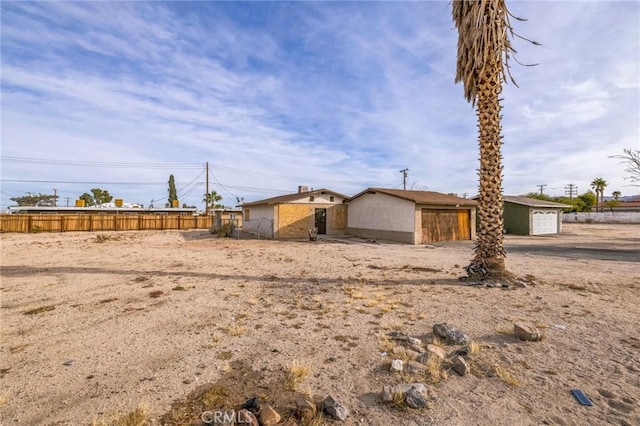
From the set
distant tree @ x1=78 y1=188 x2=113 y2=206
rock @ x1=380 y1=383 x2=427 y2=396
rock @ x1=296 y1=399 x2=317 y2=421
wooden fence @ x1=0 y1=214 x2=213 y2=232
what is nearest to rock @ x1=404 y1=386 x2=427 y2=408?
rock @ x1=380 y1=383 x2=427 y2=396

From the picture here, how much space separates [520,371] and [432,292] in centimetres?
381

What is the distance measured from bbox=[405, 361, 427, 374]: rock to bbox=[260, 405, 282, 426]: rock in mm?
1769

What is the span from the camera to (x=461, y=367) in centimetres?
381

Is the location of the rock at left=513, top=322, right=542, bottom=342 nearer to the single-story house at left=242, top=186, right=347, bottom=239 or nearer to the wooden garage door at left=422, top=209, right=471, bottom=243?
the wooden garage door at left=422, top=209, right=471, bottom=243

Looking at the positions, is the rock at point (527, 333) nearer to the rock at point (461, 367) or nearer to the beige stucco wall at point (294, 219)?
the rock at point (461, 367)

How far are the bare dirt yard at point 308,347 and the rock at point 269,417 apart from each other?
6.2 inches

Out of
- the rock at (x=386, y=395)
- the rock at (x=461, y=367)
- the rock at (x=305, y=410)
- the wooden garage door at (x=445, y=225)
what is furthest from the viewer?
the wooden garage door at (x=445, y=225)

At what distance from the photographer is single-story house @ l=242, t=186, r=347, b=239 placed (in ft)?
74.8

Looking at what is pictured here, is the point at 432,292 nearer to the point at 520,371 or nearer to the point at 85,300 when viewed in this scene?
the point at 520,371

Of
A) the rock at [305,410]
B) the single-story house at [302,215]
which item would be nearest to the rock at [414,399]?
the rock at [305,410]

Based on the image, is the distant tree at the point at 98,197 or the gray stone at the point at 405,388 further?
the distant tree at the point at 98,197

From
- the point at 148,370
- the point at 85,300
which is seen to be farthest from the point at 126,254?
the point at 148,370

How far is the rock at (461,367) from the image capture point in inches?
149

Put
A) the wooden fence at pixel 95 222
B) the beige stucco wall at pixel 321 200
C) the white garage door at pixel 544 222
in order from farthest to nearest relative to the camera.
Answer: the wooden fence at pixel 95 222 < the white garage door at pixel 544 222 < the beige stucco wall at pixel 321 200
